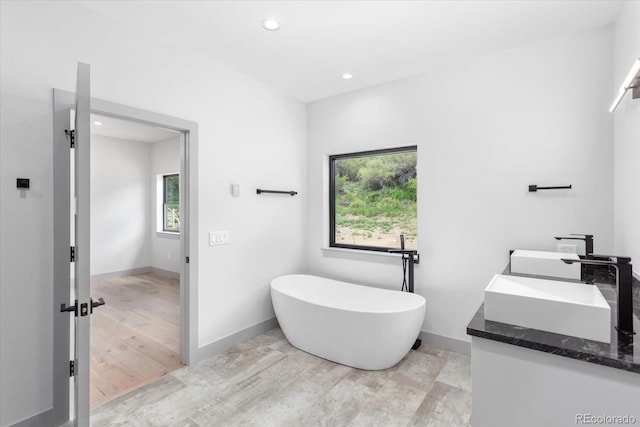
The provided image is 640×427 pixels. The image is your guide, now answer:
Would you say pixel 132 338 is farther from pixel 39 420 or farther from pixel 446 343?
pixel 446 343

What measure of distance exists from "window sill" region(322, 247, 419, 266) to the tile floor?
0.92 meters

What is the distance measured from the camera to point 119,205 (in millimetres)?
5840

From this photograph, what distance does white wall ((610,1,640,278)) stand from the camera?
1.67m

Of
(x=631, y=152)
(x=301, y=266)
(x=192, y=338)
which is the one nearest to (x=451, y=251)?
(x=631, y=152)

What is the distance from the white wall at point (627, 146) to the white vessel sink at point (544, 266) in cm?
28

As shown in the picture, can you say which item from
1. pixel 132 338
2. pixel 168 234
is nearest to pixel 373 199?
pixel 132 338

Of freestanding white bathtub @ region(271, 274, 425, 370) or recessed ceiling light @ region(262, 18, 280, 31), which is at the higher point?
recessed ceiling light @ region(262, 18, 280, 31)

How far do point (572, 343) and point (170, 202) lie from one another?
21.1 feet

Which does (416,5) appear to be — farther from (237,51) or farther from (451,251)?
(451,251)

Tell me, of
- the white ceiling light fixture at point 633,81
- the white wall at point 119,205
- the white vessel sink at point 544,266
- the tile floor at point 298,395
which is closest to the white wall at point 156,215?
the white wall at point 119,205

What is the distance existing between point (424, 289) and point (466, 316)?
428 mm

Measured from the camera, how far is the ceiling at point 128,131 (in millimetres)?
4796

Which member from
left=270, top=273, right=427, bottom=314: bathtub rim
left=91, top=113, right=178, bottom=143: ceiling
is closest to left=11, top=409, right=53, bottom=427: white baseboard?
left=270, top=273, right=427, bottom=314: bathtub rim

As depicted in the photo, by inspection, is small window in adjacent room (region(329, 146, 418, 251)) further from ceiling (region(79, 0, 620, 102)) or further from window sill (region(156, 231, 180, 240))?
window sill (region(156, 231, 180, 240))
